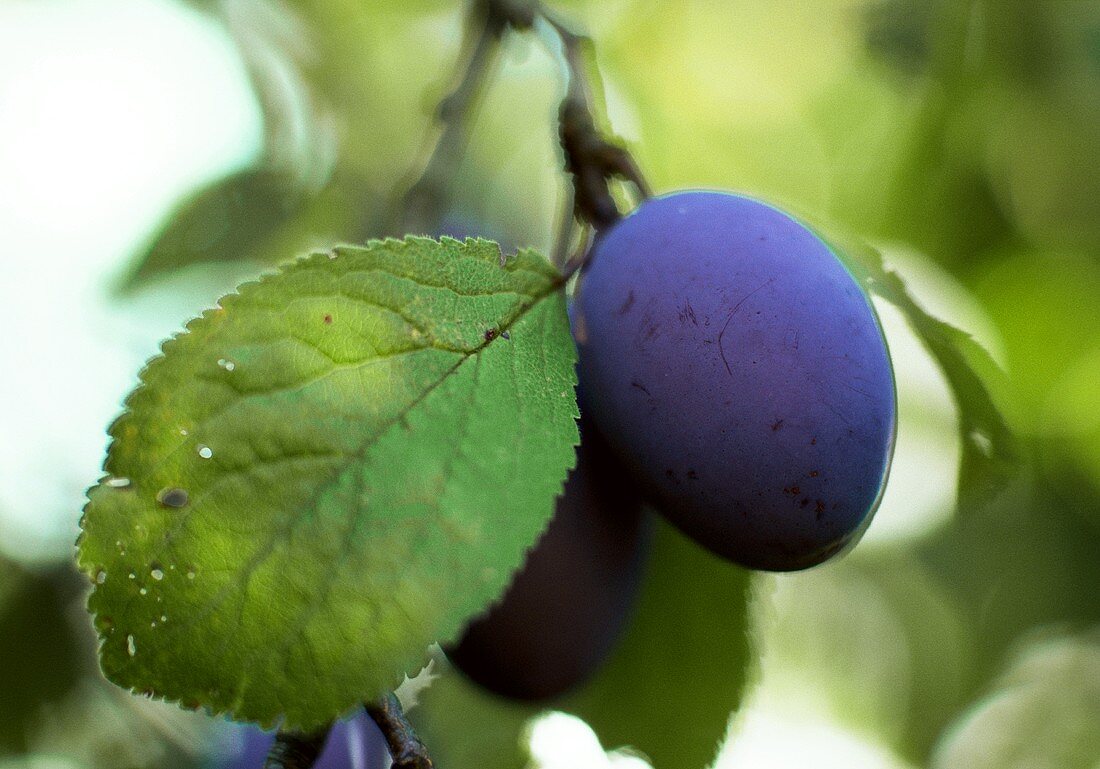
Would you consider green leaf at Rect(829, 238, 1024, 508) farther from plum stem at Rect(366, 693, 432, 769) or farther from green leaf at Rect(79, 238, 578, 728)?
plum stem at Rect(366, 693, 432, 769)

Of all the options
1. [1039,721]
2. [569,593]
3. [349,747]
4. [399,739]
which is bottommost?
[1039,721]

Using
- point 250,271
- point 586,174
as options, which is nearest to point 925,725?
point 250,271

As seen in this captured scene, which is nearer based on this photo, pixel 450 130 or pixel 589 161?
pixel 589 161

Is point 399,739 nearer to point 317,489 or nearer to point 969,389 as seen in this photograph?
point 317,489

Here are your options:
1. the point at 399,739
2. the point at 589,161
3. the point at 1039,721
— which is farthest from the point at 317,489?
the point at 1039,721

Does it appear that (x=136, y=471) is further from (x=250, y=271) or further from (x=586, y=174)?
(x=250, y=271)
